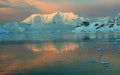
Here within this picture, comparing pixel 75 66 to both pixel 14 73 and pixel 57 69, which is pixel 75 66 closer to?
pixel 57 69

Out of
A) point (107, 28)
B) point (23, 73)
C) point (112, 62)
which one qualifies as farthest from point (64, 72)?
point (107, 28)

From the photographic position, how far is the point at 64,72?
56.7ft

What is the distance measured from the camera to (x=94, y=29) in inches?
6132

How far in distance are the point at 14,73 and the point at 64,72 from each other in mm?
2693

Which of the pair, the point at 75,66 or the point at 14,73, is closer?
the point at 14,73

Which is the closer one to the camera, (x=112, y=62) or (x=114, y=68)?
(x=114, y=68)

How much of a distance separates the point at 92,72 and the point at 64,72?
1506mm

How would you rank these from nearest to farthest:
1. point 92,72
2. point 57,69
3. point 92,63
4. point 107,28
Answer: point 92,72 → point 57,69 → point 92,63 → point 107,28

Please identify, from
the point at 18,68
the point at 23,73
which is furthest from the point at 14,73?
the point at 18,68

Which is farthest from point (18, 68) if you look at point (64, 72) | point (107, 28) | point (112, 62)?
point (107, 28)

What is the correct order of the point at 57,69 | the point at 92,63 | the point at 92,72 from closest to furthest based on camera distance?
the point at 92,72
the point at 57,69
the point at 92,63

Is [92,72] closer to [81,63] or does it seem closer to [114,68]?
[114,68]

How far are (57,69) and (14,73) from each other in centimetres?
247

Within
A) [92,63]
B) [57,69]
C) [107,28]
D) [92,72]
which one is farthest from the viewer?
[107,28]
